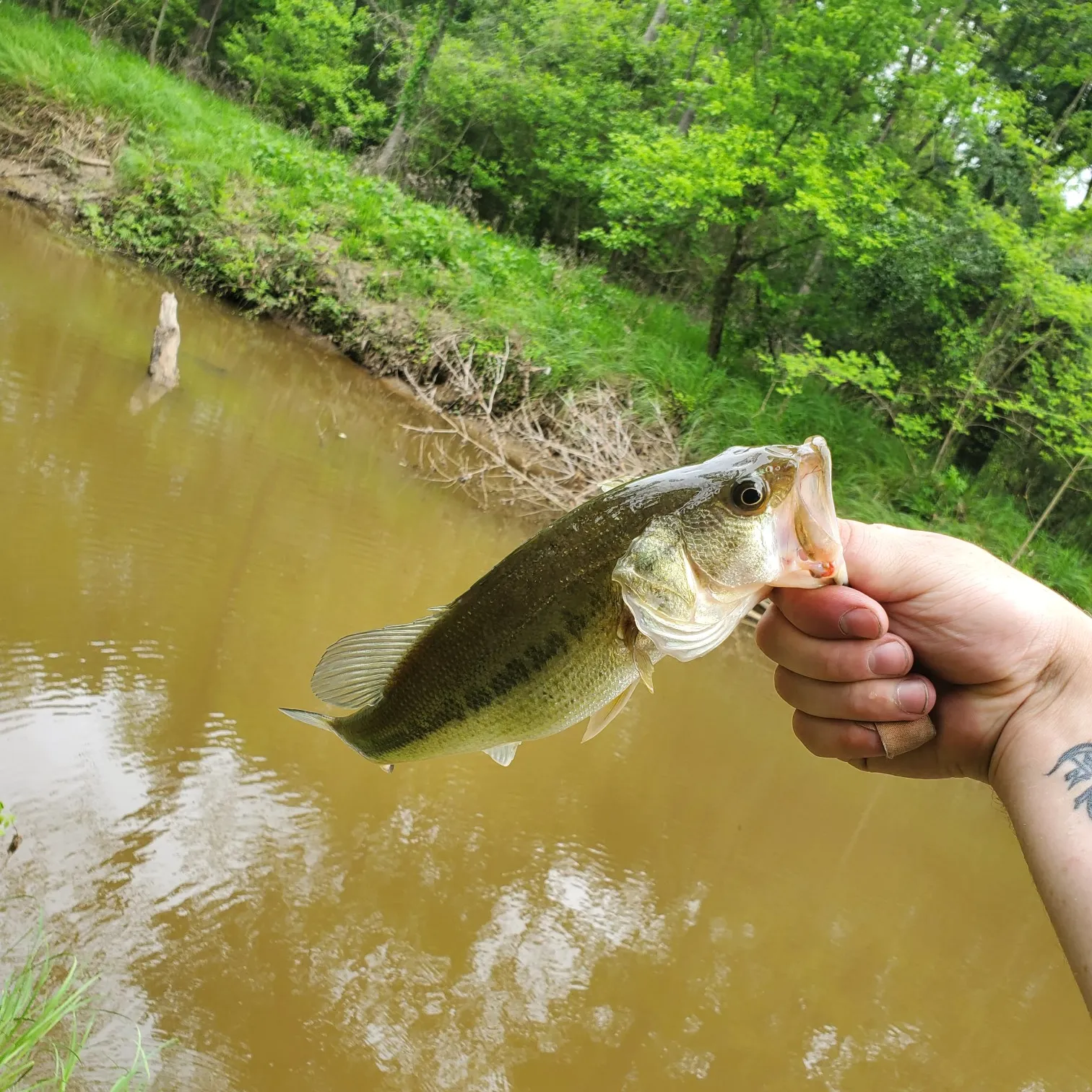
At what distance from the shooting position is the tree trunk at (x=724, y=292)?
13797mm

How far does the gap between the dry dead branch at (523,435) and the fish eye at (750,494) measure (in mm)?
6467

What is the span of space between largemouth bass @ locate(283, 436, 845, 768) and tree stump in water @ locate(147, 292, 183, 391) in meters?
6.91

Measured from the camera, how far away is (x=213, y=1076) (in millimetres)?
2799

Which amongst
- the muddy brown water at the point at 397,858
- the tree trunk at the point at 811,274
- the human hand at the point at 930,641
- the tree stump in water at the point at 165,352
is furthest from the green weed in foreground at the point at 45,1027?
the tree trunk at the point at 811,274

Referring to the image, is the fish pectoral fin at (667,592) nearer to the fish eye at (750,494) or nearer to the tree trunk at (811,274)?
the fish eye at (750,494)

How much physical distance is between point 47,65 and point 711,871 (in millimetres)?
16736

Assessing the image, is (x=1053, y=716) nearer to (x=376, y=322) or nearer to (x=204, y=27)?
(x=376, y=322)

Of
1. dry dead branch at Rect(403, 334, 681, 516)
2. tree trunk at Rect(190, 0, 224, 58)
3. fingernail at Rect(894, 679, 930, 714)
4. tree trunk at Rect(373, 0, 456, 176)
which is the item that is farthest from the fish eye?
tree trunk at Rect(190, 0, 224, 58)

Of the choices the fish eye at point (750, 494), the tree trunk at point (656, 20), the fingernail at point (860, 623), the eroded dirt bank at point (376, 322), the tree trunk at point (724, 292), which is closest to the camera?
the fish eye at point (750, 494)

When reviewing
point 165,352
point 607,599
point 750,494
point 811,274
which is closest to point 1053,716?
point 750,494

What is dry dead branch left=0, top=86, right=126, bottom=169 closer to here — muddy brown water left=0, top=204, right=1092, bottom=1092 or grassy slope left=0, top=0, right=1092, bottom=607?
grassy slope left=0, top=0, right=1092, bottom=607

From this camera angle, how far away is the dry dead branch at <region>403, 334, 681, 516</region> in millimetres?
8508

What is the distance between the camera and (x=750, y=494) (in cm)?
151

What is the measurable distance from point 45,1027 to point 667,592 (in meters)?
2.15
